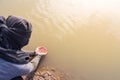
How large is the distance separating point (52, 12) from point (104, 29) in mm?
496

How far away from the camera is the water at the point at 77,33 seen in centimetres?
175

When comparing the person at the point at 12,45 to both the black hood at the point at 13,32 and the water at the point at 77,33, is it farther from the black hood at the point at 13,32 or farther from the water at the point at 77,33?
the water at the point at 77,33

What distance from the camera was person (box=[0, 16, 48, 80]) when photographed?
135cm

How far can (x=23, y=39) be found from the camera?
1396mm

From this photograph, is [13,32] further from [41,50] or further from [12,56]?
[41,50]

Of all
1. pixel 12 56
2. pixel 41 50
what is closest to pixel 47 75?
pixel 41 50

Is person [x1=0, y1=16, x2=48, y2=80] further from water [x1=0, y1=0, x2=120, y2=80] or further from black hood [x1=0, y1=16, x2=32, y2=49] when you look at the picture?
water [x1=0, y1=0, x2=120, y2=80]

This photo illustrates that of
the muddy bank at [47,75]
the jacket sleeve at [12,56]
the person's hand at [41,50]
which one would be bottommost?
the muddy bank at [47,75]

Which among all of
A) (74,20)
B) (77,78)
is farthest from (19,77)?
(74,20)

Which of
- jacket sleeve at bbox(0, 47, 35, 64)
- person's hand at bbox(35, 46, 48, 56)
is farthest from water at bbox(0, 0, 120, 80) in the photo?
jacket sleeve at bbox(0, 47, 35, 64)

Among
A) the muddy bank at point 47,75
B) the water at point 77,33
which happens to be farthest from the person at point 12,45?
the water at point 77,33

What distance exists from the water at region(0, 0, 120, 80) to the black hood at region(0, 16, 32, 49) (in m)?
0.46

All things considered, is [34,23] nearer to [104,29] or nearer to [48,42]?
[48,42]

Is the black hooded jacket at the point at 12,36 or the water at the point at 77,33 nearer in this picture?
the black hooded jacket at the point at 12,36
